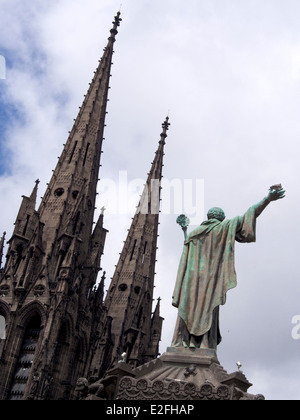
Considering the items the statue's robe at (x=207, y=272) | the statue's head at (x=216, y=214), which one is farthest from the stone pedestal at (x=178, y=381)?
the statue's head at (x=216, y=214)

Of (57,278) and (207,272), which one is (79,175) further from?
(207,272)

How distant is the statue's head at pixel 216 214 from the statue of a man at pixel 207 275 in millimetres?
197

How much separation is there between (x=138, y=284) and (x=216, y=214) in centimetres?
4557

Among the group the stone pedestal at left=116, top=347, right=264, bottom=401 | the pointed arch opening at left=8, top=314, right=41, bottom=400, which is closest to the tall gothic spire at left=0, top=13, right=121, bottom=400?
the pointed arch opening at left=8, top=314, right=41, bottom=400

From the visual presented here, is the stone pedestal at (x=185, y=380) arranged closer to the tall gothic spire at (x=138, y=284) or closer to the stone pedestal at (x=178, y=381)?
the stone pedestal at (x=178, y=381)

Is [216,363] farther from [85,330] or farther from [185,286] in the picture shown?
[85,330]

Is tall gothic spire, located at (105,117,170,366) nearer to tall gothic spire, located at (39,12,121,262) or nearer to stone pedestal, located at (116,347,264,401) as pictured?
tall gothic spire, located at (39,12,121,262)

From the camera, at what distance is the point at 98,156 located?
167 ft

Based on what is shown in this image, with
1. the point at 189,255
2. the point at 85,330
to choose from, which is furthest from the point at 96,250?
the point at 189,255

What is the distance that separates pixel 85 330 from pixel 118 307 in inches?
399

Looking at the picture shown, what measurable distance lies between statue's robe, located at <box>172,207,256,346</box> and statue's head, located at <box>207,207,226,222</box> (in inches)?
9.0

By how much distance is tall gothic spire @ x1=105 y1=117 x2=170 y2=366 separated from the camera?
170ft

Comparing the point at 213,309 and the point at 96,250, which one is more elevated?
the point at 96,250

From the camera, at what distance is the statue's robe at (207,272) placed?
1009 centimetres
